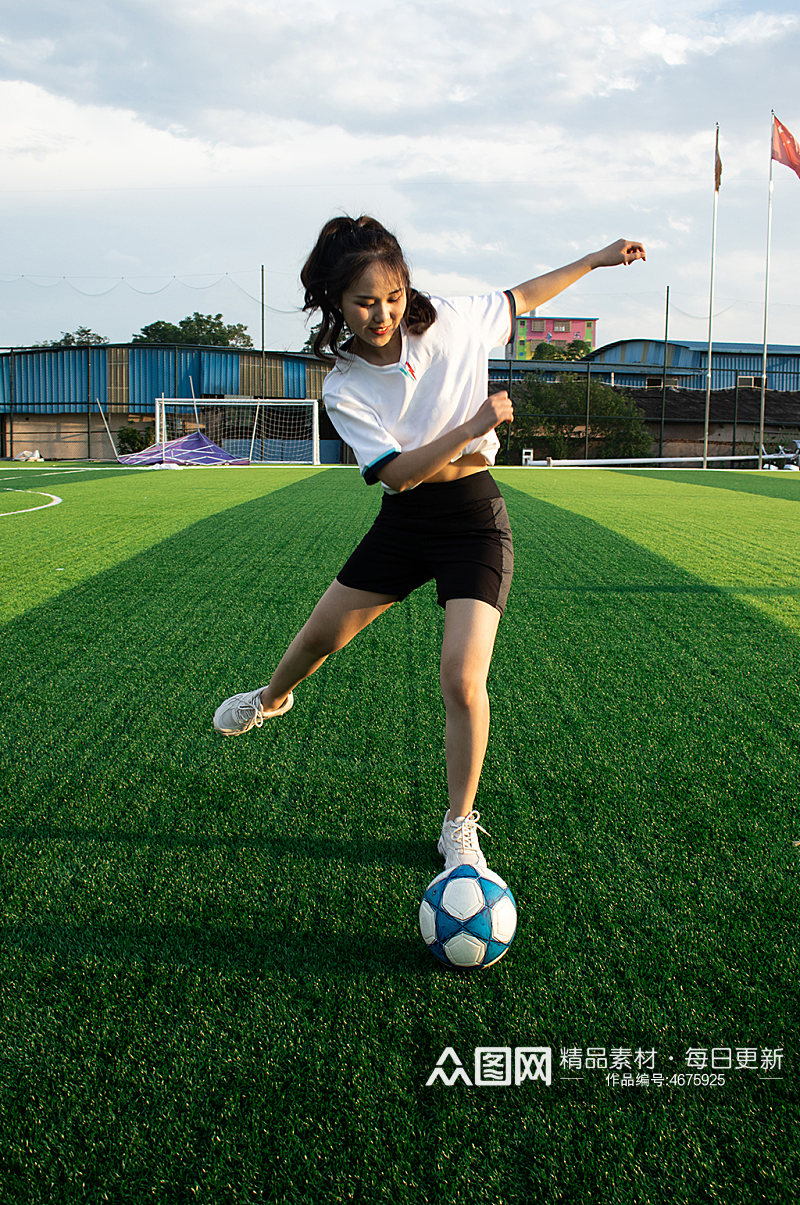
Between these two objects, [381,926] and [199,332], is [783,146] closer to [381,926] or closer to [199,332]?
[381,926]

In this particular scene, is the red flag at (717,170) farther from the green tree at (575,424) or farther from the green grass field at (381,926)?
the green grass field at (381,926)

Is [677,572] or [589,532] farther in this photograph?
[589,532]

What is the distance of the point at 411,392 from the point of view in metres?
2.57

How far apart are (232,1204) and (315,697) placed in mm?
2682

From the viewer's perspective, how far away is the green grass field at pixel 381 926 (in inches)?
64.6

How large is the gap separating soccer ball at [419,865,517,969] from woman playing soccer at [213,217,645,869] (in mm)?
113

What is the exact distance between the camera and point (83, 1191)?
156cm

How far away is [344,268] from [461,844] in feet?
5.35

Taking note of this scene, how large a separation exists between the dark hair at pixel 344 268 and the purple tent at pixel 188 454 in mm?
31064

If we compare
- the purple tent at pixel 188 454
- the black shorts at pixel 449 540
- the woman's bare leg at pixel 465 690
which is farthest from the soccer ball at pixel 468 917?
the purple tent at pixel 188 454

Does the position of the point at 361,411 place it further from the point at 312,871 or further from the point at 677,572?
the point at 677,572

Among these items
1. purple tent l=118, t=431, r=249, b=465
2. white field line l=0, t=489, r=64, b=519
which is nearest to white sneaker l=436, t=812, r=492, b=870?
white field line l=0, t=489, r=64, b=519

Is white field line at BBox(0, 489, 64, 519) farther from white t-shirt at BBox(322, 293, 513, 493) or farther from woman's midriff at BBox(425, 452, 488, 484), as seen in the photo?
woman's midriff at BBox(425, 452, 488, 484)

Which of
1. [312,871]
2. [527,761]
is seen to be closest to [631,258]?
[527,761]
